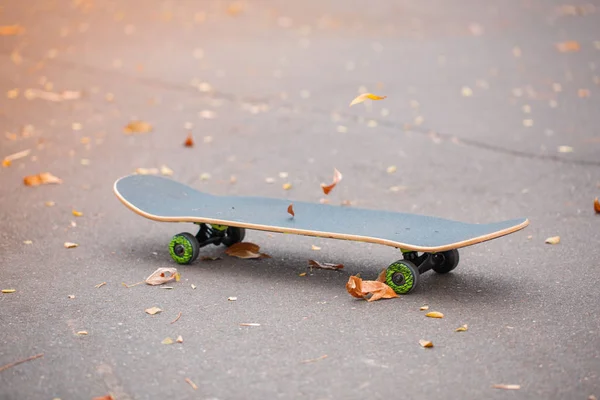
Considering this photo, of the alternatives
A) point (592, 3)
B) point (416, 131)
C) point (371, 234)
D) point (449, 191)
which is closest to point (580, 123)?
point (416, 131)

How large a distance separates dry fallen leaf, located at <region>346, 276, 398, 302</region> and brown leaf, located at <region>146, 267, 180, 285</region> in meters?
0.98

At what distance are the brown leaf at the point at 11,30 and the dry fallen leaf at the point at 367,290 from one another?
1078 cm

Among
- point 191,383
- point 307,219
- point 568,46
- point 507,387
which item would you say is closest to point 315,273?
point 307,219

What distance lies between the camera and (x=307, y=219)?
4.75m

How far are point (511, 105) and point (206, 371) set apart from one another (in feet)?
20.9

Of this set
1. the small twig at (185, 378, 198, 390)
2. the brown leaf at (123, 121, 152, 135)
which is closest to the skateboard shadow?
the small twig at (185, 378, 198, 390)

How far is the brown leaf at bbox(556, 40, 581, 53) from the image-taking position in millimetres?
11894

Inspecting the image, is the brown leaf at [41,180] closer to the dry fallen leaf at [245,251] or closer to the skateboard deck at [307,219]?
the skateboard deck at [307,219]

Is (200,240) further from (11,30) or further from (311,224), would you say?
(11,30)

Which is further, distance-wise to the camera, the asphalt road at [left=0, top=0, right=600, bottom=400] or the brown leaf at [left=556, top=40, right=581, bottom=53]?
the brown leaf at [left=556, top=40, right=581, bottom=53]

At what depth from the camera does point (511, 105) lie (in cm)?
905

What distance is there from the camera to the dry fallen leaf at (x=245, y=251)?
5.06 metres

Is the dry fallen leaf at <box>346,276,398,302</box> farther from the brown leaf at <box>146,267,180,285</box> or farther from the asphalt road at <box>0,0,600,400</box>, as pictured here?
the brown leaf at <box>146,267,180,285</box>

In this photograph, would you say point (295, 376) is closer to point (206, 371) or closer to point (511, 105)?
point (206, 371)
